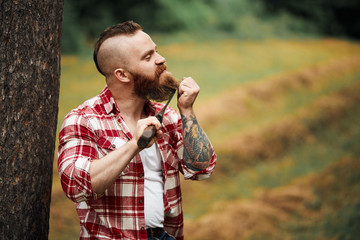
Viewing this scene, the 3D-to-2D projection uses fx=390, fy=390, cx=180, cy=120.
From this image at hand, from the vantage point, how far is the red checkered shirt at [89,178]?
1.77 meters

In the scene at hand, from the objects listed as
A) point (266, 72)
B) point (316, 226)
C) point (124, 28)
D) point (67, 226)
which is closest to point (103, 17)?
point (266, 72)

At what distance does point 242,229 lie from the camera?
5176 millimetres

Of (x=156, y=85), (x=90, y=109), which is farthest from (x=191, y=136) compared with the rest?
(x=90, y=109)

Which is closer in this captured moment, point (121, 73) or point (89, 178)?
point (89, 178)

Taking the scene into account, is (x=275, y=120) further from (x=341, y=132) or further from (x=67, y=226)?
(x=67, y=226)

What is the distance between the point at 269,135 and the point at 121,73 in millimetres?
5706

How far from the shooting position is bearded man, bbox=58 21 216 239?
1766mm

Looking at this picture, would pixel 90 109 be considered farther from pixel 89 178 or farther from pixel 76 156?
pixel 89 178

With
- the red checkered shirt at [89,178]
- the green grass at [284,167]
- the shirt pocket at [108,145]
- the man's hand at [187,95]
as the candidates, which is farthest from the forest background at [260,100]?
the man's hand at [187,95]

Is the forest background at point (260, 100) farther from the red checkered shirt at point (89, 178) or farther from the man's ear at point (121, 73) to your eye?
the man's ear at point (121, 73)

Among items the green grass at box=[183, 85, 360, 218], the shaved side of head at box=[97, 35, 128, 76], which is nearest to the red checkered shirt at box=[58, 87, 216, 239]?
the shaved side of head at box=[97, 35, 128, 76]

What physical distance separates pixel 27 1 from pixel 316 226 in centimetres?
463

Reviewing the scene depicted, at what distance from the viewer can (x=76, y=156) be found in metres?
1.79

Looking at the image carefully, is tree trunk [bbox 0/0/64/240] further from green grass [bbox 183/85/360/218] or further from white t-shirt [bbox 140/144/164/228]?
green grass [bbox 183/85/360/218]
